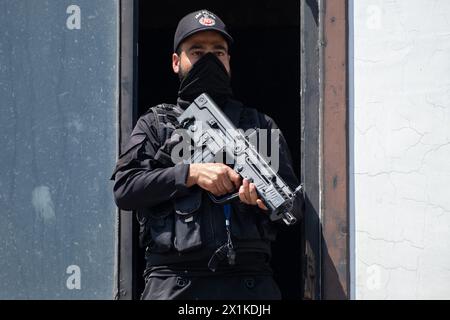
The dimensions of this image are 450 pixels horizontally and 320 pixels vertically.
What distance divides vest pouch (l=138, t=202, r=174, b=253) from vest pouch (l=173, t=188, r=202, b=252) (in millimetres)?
29

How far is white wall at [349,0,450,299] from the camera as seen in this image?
11.9ft

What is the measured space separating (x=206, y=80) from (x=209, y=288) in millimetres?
818

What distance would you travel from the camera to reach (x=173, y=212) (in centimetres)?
330

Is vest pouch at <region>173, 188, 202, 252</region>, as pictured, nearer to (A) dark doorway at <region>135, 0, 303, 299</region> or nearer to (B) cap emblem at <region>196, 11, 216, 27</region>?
(B) cap emblem at <region>196, 11, 216, 27</region>

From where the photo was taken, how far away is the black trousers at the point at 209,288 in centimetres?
323

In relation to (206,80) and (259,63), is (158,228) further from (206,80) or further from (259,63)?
(259,63)

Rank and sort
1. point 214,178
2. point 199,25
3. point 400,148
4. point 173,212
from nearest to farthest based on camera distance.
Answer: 1. point 214,178
2. point 173,212
3. point 199,25
4. point 400,148

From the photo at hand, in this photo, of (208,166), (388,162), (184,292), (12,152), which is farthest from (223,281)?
(12,152)

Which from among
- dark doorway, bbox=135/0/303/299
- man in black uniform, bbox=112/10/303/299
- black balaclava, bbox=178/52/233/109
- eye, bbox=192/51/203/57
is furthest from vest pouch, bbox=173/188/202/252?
dark doorway, bbox=135/0/303/299

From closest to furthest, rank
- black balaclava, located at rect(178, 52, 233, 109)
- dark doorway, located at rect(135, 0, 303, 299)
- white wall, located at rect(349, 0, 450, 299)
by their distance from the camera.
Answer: black balaclava, located at rect(178, 52, 233, 109)
white wall, located at rect(349, 0, 450, 299)
dark doorway, located at rect(135, 0, 303, 299)

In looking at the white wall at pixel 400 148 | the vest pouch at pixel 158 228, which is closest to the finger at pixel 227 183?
the vest pouch at pixel 158 228

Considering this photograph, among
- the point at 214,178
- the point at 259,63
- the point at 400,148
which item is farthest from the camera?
the point at 259,63

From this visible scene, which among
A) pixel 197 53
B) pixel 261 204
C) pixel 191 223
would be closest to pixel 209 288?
pixel 191 223
